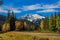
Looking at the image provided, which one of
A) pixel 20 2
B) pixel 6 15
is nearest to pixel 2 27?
pixel 6 15

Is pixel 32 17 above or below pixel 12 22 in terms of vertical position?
above

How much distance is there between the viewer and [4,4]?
6.55 m

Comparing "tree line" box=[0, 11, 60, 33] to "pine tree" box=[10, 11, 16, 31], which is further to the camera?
"pine tree" box=[10, 11, 16, 31]

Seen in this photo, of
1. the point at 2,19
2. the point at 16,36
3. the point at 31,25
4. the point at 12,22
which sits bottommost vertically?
the point at 16,36

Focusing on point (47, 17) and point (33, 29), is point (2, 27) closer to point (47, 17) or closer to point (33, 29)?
point (33, 29)

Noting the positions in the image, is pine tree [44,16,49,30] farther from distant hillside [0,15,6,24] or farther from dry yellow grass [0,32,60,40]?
distant hillside [0,15,6,24]

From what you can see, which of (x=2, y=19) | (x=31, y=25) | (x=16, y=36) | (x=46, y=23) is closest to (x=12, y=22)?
(x=2, y=19)

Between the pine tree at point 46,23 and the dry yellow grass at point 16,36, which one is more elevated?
the pine tree at point 46,23

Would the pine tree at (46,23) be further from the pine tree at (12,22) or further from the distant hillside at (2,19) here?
the distant hillside at (2,19)

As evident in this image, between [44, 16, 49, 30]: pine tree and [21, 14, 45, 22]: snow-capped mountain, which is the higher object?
[21, 14, 45, 22]: snow-capped mountain

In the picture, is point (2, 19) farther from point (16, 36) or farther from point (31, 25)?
point (31, 25)

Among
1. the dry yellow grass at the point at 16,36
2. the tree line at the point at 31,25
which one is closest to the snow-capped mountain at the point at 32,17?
the tree line at the point at 31,25

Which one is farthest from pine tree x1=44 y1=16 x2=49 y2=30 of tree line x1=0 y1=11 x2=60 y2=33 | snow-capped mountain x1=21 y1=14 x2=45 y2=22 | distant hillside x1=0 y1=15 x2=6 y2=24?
distant hillside x1=0 y1=15 x2=6 y2=24

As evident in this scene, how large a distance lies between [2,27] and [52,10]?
Result: 68.6 inches
